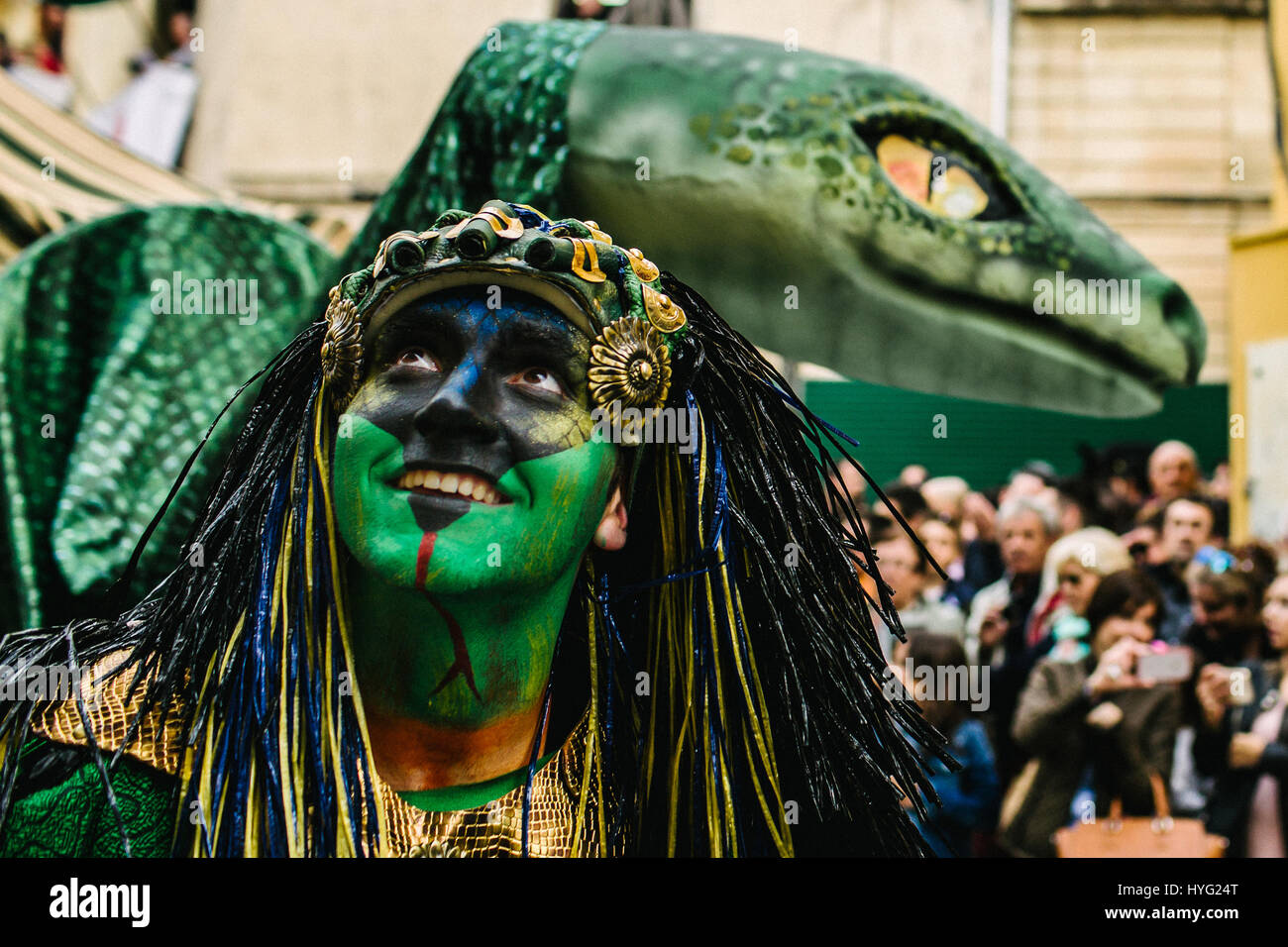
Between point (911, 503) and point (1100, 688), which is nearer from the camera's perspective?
point (1100, 688)

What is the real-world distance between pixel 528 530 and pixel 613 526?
0.15m

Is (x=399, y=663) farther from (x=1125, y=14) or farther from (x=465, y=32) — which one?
(x=1125, y=14)

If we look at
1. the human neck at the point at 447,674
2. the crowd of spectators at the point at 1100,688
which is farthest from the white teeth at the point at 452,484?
the crowd of spectators at the point at 1100,688

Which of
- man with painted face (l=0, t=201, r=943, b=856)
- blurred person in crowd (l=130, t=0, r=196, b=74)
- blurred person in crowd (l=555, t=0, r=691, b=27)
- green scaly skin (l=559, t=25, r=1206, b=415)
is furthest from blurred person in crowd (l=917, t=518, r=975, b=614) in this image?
blurred person in crowd (l=130, t=0, r=196, b=74)

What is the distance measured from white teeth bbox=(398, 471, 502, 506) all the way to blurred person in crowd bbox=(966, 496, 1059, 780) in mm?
2522

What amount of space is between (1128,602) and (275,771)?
105 inches

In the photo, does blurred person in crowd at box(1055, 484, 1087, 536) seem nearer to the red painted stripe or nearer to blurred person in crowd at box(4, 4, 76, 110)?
the red painted stripe

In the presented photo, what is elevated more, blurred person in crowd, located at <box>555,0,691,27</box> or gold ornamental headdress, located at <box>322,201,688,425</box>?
blurred person in crowd, located at <box>555,0,691,27</box>

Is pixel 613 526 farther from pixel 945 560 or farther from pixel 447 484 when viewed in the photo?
pixel 945 560

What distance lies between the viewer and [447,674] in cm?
154

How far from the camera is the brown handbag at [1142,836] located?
3.09 meters

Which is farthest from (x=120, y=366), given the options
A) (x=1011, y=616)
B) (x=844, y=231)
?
(x=1011, y=616)

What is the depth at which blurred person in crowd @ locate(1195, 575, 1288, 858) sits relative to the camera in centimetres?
329
